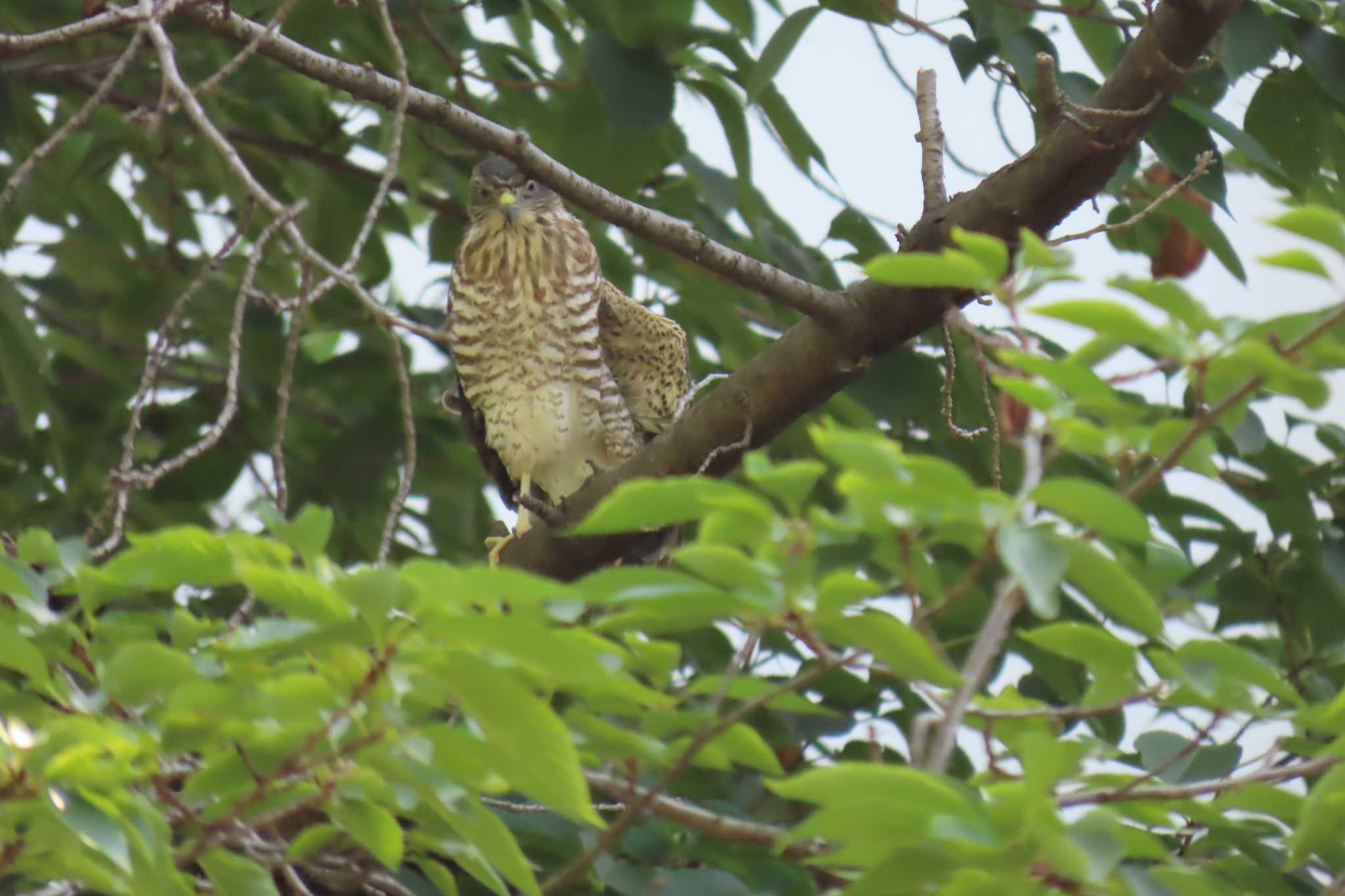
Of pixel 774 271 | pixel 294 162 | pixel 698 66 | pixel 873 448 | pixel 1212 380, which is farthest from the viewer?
pixel 294 162

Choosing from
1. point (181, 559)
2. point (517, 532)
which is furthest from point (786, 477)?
point (517, 532)

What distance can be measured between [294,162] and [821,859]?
354 centimetres

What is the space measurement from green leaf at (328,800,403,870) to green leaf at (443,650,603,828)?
0.76ft

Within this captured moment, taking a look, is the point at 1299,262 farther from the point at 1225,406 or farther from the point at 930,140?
the point at 930,140

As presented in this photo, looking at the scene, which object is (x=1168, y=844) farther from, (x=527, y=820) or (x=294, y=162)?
(x=294, y=162)

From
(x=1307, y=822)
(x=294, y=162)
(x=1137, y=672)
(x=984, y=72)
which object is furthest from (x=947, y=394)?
(x=294, y=162)

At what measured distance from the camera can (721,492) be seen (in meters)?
1.38

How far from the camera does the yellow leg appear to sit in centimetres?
372

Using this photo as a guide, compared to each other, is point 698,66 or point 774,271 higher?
point 698,66

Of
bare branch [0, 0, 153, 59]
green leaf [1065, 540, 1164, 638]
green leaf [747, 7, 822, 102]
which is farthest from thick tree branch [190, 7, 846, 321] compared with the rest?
green leaf [1065, 540, 1164, 638]

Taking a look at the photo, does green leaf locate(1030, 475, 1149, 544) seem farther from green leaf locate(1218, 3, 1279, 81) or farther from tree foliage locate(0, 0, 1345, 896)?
green leaf locate(1218, 3, 1279, 81)

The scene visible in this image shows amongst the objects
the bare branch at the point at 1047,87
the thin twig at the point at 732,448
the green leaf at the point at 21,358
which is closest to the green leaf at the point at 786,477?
the bare branch at the point at 1047,87

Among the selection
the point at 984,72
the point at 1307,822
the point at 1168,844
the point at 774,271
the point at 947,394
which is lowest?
the point at 1168,844

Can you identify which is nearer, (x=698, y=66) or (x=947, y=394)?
(x=947, y=394)
